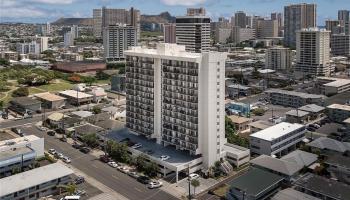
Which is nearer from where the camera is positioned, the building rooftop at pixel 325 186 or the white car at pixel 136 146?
the building rooftop at pixel 325 186

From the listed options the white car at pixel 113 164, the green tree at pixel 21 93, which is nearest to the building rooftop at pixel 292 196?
the white car at pixel 113 164

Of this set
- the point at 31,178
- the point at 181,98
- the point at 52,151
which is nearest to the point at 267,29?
the point at 181,98

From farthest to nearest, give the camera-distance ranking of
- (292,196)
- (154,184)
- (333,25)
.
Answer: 1. (333,25)
2. (154,184)
3. (292,196)

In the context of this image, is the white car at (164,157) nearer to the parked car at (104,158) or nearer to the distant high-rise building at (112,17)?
the parked car at (104,158)

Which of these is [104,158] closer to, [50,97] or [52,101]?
[52,101]

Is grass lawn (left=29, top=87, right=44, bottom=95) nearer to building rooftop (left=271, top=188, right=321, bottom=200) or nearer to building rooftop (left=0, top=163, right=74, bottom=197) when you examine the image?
building rooftop (left=0, top=163, right=74, bottom=197)

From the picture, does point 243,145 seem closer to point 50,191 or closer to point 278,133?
point 278,133
